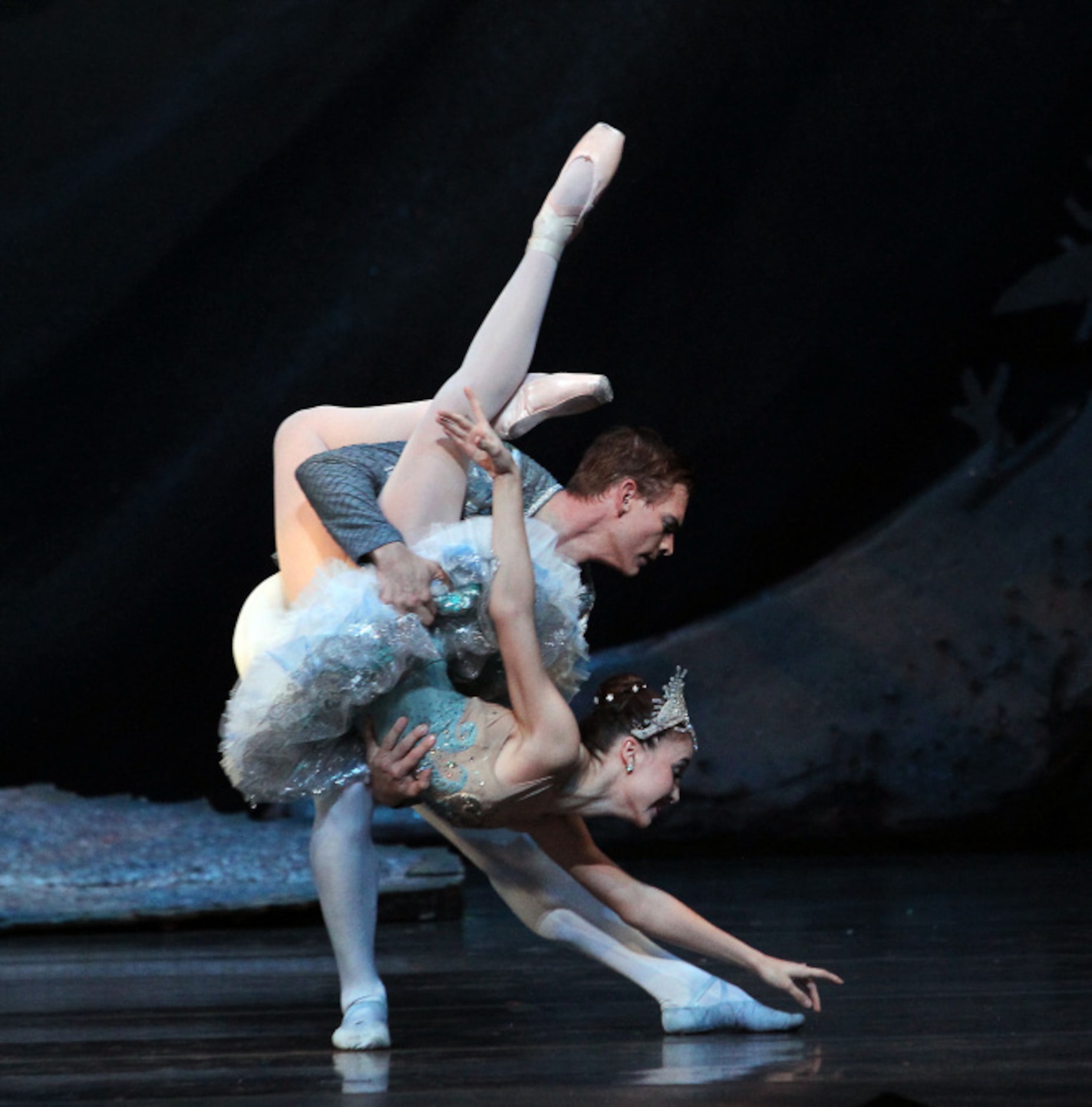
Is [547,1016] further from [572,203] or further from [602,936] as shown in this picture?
[572,203]

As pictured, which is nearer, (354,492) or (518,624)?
(518,624)

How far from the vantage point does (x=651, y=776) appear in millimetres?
2197

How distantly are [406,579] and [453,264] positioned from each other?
2.80 metres

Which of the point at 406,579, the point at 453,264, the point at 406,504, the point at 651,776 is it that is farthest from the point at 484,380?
the point at 453,264

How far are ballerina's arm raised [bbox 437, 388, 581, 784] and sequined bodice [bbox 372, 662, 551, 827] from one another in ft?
0.13

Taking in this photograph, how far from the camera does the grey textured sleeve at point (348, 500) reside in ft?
7.20

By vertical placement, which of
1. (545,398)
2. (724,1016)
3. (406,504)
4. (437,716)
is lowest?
(724,1016)

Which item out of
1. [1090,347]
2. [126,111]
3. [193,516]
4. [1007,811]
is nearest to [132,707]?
[193,516]

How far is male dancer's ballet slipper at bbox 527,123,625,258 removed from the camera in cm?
241

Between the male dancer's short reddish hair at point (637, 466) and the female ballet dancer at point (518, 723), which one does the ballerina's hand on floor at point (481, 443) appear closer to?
the female ballet dancer at point (518, 723)

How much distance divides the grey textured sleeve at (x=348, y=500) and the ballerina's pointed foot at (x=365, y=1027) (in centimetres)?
57

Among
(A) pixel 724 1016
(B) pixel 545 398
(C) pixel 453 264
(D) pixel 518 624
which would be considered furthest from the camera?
(C) pixel 453 264

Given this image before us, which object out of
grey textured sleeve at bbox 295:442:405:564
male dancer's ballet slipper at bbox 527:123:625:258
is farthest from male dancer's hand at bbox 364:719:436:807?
male dancer's ballet slipper at bbox 527:123:625:258

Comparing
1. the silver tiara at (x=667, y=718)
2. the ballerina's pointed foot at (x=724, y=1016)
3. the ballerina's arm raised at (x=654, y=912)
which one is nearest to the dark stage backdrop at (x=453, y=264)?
the ballerina's arm raised at (x=654, y=912)
